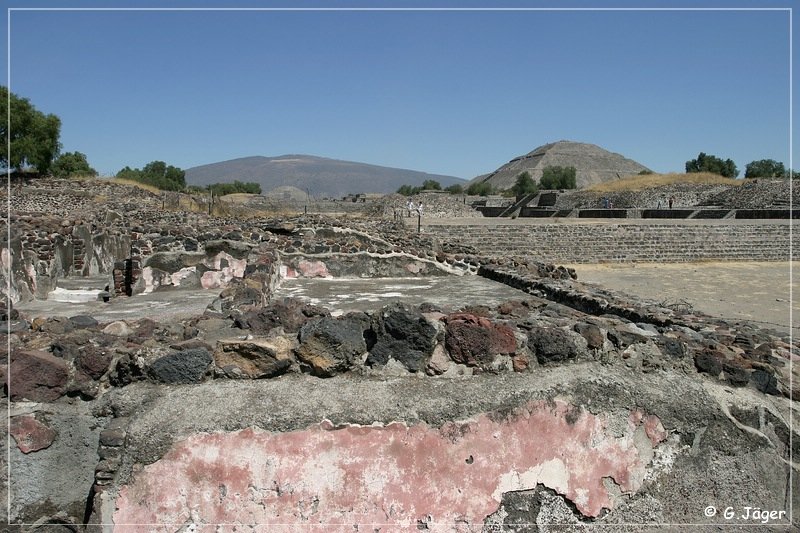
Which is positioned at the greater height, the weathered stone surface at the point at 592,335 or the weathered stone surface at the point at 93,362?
the weathered stone surface at the point at 592,335

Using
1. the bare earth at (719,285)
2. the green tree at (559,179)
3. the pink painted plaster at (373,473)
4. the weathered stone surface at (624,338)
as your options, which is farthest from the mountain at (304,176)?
the pink painted plaster at (373,473)

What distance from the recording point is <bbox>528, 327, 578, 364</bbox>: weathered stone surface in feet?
9.21

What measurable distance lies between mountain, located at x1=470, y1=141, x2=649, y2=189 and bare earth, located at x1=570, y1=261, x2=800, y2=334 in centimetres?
5191

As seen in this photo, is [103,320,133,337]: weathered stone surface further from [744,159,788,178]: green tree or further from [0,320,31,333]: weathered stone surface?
[744,159,788,178]: green tree

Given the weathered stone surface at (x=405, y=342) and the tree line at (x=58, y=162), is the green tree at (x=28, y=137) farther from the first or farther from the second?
the weathered stone surface at (x=405, y=342)

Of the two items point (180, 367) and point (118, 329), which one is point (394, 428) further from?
point (118, 329)

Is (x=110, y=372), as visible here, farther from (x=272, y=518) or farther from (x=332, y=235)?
(x=332, y=235)

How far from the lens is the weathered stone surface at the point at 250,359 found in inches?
104

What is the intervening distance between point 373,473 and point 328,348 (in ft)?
1.82

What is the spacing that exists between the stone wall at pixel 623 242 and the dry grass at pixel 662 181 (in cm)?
1932

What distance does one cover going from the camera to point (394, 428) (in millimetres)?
2490

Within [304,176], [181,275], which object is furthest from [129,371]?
[304,176]

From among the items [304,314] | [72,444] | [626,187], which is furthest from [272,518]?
[626,187]

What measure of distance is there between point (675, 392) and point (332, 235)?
20.6 ft
